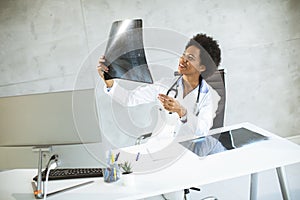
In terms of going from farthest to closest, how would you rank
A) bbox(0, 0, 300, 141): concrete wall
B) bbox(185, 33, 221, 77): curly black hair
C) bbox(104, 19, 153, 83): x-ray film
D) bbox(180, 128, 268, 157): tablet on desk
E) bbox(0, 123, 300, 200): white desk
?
1. bbox(0, 0, 300, 141): concrete wall
2. bbox(185, 33, 221, 77): curly black hair
3. bbox(104, 19, 153, 83): x-ray film
4. bbox(180, 128, 268, 157): tablet on desk
5. bbox(0, 123, 300, 200): white desk

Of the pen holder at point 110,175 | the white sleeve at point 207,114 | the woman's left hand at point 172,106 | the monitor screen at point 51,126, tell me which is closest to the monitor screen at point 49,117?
the monitor screen at point 51,126

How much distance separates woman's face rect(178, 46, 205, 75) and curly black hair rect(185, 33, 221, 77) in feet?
0.14

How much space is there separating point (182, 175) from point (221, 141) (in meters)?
0.46

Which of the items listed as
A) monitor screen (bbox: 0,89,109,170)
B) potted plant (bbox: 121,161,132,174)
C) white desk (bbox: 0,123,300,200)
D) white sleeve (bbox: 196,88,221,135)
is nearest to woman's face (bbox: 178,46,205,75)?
white sleeve (bbox: 196,88,221,135)

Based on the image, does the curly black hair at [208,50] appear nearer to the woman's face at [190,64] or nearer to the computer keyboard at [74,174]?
the woman's face at [190,64]

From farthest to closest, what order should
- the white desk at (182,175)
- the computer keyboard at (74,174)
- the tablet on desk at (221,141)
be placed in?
the tablet on desk at (221,141) < the computer keyboard at (74,174) < the white desk at (182,175)

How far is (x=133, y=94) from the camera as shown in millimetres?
2393

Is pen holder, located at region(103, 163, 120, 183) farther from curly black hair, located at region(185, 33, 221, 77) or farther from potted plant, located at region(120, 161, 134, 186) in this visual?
curly black hair, located at region(185, 33, 221, 77)

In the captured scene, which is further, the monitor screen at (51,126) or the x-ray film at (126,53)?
the x-ray film at (126,53)

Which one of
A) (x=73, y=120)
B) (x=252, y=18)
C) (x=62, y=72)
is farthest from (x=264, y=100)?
(x=73, y=120)

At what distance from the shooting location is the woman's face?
2.33 metres

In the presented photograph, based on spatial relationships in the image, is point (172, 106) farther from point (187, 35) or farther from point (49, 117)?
point (187, 35)

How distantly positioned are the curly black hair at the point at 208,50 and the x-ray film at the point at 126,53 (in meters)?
0.34

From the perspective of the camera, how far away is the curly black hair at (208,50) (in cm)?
252
